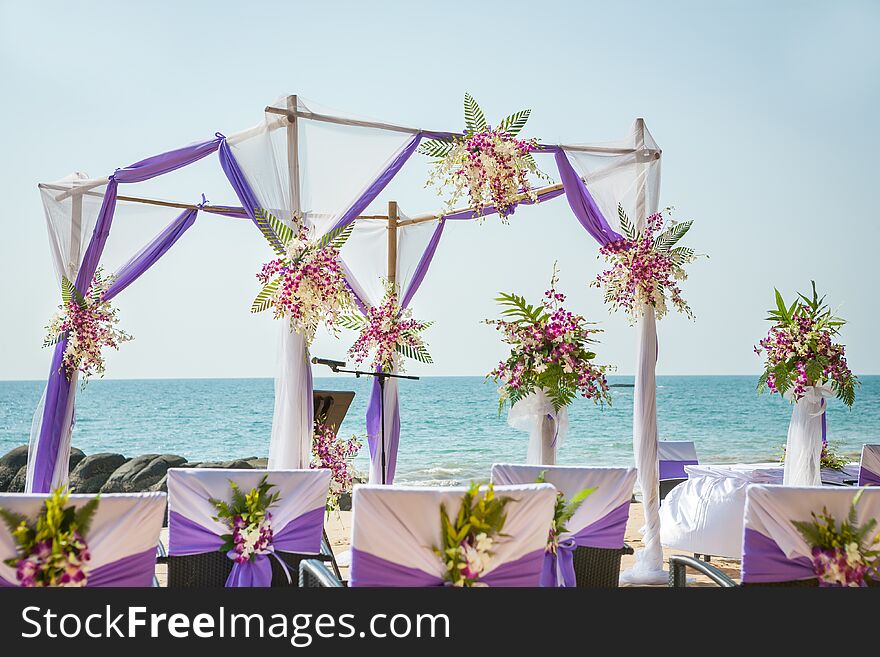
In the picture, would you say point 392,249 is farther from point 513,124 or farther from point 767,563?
point 767,563

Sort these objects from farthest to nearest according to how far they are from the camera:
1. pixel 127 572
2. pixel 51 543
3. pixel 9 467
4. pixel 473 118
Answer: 1. pixel 9 467
2. pixel 473 118
3. pixel 127 572
4. pixel 51 543

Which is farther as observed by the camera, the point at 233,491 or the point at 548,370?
the point at 548,370

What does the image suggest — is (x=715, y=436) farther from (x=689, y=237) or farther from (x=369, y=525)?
(x=369, y=525)

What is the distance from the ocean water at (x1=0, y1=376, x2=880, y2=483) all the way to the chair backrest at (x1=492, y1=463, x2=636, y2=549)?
1979cm

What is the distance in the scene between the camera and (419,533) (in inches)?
109

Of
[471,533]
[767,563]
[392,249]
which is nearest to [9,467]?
[392,249]

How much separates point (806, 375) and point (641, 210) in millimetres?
1484

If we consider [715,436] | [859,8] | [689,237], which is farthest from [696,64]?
[715,436]

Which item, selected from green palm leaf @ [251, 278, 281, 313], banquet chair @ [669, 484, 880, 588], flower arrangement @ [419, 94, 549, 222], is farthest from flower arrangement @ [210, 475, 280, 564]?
flower arrangement @ [419, 94, 549, 222]

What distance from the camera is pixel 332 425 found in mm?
5988

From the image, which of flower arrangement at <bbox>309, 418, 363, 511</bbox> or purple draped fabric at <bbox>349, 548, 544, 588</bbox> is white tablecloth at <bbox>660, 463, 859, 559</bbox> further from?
purple draped fabric at <bbox>349, 548, 544, 588</bbox>

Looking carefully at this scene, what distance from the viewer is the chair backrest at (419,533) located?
2.74 metres

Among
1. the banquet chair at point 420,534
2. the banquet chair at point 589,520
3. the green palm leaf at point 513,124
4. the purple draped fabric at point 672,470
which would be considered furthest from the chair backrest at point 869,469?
the banquet chair at point 420,534

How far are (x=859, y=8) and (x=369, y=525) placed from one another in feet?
65.6
